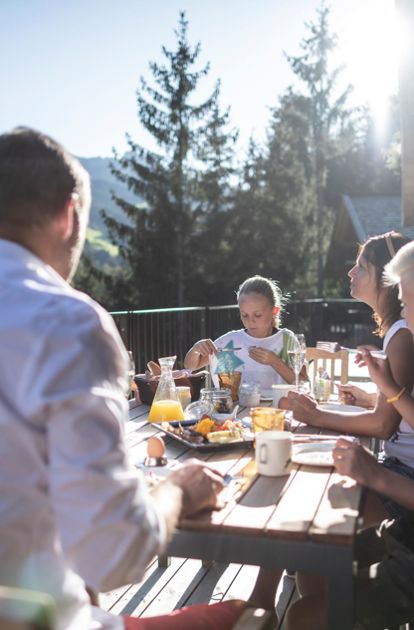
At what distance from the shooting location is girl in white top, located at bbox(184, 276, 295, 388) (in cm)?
324

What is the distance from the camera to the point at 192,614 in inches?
55.8

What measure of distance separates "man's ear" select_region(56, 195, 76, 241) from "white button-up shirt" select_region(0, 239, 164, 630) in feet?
0.42

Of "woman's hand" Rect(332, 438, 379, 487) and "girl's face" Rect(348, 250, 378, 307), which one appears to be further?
"girl's face" Rect(348, 250, 378, 307)

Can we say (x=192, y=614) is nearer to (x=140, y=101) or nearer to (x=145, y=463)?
(x=145, y=463)

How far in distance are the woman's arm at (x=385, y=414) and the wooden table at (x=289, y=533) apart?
56 cm

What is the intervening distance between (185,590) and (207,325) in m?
6.23

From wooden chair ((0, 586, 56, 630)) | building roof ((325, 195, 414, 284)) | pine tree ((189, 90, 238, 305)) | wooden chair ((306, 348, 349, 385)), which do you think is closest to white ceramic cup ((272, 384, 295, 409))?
wooden chair ((306, 348, 349, 385))

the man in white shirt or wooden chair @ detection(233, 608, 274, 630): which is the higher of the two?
the man in white shirt

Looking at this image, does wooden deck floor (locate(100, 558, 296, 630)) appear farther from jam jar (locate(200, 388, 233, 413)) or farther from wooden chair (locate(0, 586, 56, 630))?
wooden chair (locate(0, 586, 56, 630))

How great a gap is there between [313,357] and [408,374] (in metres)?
2.26

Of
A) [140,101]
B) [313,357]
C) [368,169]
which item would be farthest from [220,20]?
[313,357]

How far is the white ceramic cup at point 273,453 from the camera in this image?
5.51 ft

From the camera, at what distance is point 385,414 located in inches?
84.0

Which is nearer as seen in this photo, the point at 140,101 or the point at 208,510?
the point at 208,510
